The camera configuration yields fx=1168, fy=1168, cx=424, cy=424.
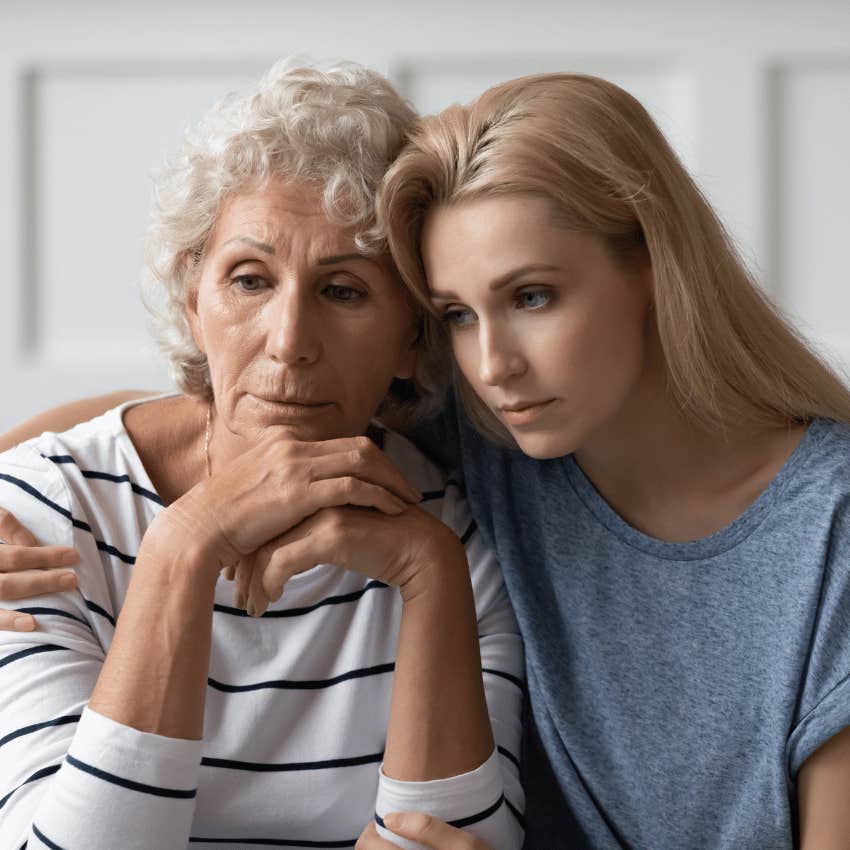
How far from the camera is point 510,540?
5.30ft

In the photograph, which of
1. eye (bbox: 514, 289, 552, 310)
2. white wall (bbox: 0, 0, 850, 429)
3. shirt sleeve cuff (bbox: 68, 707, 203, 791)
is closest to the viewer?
shirt sleeve cuff (bbox: 68, 707, 203, 791)

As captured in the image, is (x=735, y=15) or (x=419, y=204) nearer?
(x=419, y=204)

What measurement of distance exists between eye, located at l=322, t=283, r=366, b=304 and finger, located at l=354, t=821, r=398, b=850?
64 centimetres

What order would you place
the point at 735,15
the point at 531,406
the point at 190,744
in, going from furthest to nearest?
the point at 735,15 → the point at 531,406 → the point at 190,744

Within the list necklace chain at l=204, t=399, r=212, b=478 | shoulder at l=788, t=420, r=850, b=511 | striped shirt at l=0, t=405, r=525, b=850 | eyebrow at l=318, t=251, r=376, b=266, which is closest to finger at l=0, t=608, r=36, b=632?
striped shirt at l=0, t=405, r=525, b=850

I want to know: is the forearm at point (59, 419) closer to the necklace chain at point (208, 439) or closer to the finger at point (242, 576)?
the necklace chain at point (208, 439)

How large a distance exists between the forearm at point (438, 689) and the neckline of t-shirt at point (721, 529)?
24 cm

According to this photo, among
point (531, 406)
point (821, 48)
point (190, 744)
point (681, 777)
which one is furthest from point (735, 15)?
point (190, 744)

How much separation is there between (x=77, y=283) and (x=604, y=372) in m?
1.85

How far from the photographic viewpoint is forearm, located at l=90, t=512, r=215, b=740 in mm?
1276

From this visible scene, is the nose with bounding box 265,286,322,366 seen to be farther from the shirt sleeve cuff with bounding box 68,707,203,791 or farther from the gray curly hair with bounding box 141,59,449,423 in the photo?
the shirt sleeve cuff with bounding box 68,707,203,791

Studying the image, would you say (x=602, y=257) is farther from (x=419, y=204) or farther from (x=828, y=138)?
(x=828, y=138)

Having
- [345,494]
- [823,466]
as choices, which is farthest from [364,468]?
[823,466]

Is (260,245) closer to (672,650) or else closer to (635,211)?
(635,211)
